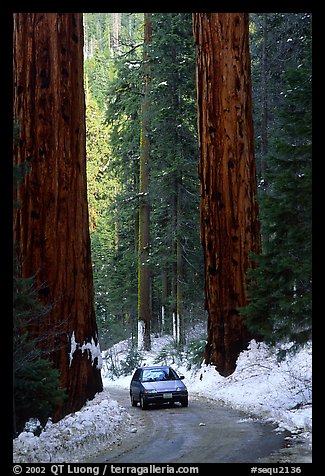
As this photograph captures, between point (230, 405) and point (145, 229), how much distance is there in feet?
56.8

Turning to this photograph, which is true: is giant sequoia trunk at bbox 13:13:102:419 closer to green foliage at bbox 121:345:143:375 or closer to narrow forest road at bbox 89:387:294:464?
narrow forest road at bbox 89:387:294:464

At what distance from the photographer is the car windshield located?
17438mm

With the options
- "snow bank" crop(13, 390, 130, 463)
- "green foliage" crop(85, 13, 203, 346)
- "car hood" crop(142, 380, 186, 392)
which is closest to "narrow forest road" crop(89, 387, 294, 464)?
"snow bank" crop(13, 390, 130, 463)

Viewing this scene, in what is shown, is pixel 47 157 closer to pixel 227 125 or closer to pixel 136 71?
pixel 227 125

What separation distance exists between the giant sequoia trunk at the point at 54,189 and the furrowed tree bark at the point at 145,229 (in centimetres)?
1765

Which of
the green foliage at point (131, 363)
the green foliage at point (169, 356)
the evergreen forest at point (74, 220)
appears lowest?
the green foliage at point (131, 363)

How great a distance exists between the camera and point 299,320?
10.8m

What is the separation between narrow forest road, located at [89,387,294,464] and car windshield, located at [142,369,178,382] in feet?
7.56

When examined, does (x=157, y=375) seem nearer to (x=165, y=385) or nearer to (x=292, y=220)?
(x=165, y=385)

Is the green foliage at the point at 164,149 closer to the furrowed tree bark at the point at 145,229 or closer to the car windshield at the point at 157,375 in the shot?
the furrowed tree bark at the point at 145,229

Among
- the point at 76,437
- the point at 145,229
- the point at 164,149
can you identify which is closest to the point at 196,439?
the point at 76,437

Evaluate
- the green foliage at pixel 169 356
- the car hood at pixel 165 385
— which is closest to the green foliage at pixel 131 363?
the green foliage at pixel 169 356

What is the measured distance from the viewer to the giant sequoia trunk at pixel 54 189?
12.4 m
